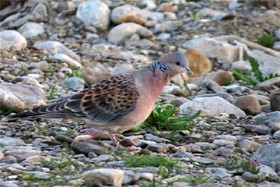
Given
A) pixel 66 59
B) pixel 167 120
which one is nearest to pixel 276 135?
pixel 167 120

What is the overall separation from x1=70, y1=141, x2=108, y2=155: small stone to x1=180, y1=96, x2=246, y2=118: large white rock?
194cm

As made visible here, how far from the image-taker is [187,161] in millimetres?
6789

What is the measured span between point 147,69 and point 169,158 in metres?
0.97

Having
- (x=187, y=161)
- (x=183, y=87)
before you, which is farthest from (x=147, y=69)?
(x=183, y=87)

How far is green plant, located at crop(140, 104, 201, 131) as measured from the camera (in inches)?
312

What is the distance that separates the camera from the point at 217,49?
1206cm

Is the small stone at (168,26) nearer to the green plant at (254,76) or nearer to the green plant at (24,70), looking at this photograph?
the green plant at (254,76)

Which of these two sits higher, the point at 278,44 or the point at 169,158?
the point at 169,158

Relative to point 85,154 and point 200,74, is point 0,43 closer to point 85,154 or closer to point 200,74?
point 200,74

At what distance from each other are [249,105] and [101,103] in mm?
2186

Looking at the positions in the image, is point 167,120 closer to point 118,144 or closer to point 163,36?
point 118,144

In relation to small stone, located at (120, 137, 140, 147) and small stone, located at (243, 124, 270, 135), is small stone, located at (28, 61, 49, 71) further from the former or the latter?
small stone, located at (120, 137, 140, 147)

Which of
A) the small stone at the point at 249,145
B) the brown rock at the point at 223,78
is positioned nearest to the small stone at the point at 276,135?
the small stone at the point at 249,145

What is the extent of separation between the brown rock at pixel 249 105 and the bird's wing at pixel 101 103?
195cm
